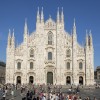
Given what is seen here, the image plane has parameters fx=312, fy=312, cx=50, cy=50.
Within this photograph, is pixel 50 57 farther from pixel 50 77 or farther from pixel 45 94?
pixel 45 94

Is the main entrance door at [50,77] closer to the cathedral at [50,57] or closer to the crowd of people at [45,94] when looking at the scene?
the cathedral at [50,57]

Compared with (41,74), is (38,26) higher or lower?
higher

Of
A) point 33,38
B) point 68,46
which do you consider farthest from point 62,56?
point 33,38

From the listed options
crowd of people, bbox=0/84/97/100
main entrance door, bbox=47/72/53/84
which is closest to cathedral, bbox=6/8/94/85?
main entrance door, bbox=47/72/53/84

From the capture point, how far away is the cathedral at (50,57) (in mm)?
65812

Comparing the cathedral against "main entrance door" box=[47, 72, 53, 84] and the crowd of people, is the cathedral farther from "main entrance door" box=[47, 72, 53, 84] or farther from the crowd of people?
the crowd of people

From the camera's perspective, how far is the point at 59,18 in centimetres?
6775

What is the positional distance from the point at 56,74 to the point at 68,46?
21.5ft

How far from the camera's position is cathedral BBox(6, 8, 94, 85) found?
216 ft

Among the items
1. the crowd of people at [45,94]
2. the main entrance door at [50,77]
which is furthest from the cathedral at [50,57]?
the crowd of people at [45,94]

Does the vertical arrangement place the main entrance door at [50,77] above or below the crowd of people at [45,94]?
above

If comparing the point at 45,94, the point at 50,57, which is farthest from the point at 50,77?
the point at 45,94

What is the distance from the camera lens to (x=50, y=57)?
6706cm

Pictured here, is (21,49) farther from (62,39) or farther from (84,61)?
(84,61)
